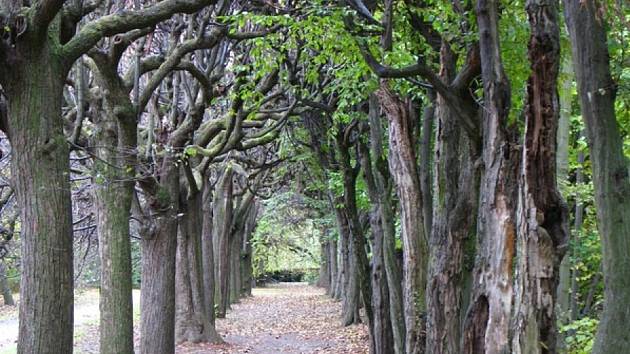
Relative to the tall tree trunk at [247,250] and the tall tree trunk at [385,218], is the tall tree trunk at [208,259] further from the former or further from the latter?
the tall tree trunk at [247,250]

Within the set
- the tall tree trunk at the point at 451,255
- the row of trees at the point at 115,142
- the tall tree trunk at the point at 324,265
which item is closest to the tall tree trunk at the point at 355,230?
the row of trees at the point at 115,142

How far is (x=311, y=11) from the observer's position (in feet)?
26.5

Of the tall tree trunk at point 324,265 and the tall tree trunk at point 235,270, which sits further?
the tall tree trunk at point 324,265

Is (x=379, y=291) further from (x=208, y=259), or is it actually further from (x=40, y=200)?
(x=208, y=259)

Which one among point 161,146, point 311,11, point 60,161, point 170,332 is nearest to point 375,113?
point 311,11

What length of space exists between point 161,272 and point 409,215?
4.83 m

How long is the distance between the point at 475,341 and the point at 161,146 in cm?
753

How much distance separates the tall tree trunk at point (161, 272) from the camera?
11.2 m

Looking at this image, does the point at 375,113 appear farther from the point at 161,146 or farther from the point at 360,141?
the point at 161,146

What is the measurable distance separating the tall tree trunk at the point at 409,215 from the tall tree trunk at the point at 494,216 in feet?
9.42

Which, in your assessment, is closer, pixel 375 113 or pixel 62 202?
pixel 62 202

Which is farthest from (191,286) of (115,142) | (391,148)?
(391,148)

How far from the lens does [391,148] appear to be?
9352mm

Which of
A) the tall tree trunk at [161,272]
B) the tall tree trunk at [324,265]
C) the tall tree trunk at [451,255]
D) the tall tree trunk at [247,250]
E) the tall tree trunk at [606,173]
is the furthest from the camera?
the tall tree trunk at [324,265]
